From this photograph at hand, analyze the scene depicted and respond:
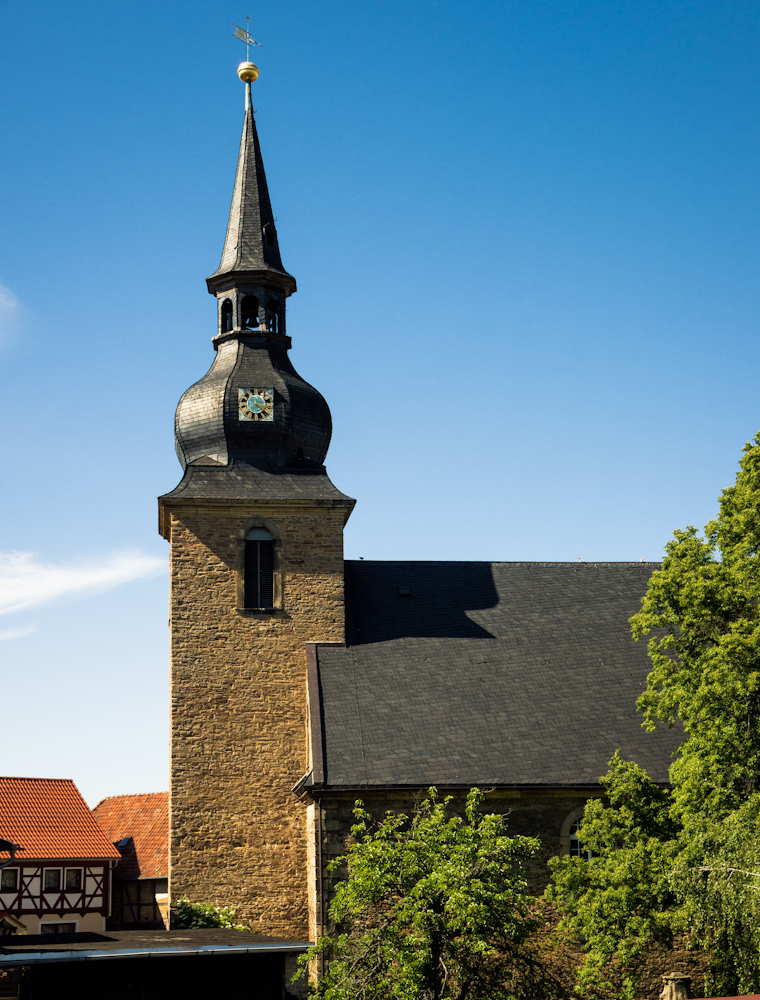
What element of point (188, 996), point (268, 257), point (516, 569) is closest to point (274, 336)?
point (268, 257)

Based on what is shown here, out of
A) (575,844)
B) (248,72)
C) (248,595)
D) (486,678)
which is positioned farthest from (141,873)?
(248,72)

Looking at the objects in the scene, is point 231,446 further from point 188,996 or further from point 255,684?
point 188,996

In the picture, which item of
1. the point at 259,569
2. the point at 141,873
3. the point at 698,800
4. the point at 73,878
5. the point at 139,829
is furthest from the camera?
the point at 139,829

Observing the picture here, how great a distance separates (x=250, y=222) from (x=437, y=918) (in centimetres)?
1827

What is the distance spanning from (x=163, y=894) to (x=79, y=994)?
49.7 feet

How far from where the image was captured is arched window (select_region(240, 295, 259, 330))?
27.6 meters

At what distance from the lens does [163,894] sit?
3288 centimetres

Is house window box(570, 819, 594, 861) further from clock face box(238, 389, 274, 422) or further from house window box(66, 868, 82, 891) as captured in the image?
house window box(66, 868, 82, 891)

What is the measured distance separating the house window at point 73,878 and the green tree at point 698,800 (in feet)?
56.2

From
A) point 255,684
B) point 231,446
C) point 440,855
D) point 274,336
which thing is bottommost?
point 440,855

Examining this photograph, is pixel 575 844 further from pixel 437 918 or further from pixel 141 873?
pixel 141 873

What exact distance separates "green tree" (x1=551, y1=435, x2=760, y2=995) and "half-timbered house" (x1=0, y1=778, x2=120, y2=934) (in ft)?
55.7

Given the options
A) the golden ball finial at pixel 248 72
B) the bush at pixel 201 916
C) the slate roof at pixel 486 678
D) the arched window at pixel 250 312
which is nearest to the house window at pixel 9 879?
the bush at pixel 201 916

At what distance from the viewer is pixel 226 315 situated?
2797cm
